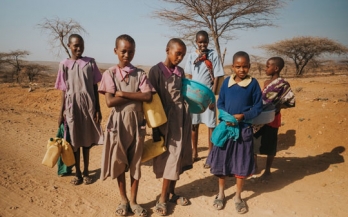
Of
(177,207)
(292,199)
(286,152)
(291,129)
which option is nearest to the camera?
(177,207)

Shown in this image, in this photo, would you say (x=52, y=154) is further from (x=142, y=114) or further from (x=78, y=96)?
(x=142, y=114)

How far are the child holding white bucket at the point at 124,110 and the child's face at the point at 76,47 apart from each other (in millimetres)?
975

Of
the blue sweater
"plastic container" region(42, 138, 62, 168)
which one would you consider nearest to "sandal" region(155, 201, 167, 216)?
the blue sweater

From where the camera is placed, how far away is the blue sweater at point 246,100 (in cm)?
270

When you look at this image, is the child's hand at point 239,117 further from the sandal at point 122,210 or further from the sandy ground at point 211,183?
the sandal at point 122,210

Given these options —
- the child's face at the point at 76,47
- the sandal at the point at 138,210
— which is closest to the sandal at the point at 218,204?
the sandal at the point at 138,210

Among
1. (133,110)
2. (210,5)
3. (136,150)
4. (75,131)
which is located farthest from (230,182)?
(210,5)

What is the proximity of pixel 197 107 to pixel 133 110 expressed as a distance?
70cm

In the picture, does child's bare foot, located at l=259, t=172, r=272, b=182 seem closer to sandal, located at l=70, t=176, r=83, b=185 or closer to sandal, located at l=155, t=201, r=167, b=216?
sandal, located at l=155, t=201, r=167, b=216

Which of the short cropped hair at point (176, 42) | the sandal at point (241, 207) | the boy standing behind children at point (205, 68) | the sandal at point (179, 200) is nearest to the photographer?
the short cropped hair at point (176, 42)

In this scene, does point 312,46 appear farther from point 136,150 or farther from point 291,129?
point 136,150

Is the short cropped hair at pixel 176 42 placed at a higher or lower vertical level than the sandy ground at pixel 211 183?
higher

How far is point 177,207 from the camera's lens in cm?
290

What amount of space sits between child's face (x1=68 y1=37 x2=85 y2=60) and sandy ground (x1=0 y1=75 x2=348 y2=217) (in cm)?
173
